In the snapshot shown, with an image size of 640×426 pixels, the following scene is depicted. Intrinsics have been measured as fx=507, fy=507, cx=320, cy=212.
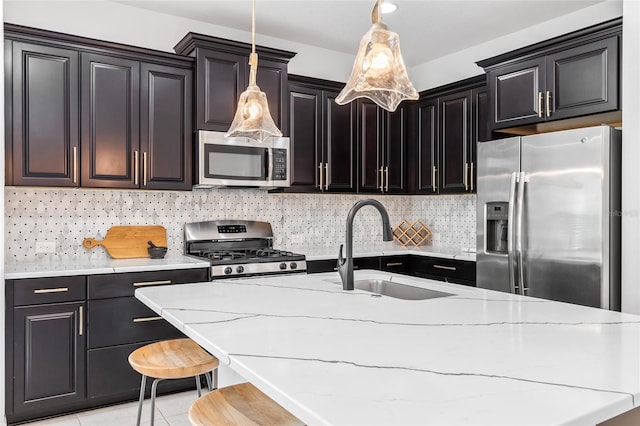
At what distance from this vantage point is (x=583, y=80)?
3266mm

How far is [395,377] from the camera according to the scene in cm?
108

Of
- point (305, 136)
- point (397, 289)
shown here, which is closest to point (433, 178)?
point (305, 136)

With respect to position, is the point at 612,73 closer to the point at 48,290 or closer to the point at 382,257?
the point at 382,257

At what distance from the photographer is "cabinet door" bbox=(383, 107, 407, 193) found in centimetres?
466

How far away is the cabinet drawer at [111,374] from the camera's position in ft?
10.1

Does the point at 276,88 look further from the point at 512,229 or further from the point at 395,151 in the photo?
the point at 512,229

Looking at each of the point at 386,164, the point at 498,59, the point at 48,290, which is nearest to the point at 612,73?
the point at 498,59

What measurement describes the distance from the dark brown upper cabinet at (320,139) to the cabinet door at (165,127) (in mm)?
879

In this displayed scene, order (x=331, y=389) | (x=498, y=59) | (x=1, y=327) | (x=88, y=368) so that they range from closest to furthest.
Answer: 1. (x=331, y=389)
2. (x=1, y=327)
3. (x=88, y=368)
4. (x=498, y=59)

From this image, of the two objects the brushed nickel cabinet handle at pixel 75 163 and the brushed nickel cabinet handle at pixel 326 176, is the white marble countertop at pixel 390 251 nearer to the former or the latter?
the brushed nickel cabinet handle at pixel 326 176

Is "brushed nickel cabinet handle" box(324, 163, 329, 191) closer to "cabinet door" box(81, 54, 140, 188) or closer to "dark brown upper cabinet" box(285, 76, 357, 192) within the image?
"dark brown upper cabinet" box(285, 76, 357, 192)

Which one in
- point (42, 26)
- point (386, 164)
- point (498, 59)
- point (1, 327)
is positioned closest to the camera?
point (1, 327)

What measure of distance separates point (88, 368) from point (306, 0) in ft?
9.29

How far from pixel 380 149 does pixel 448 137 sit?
61cm
